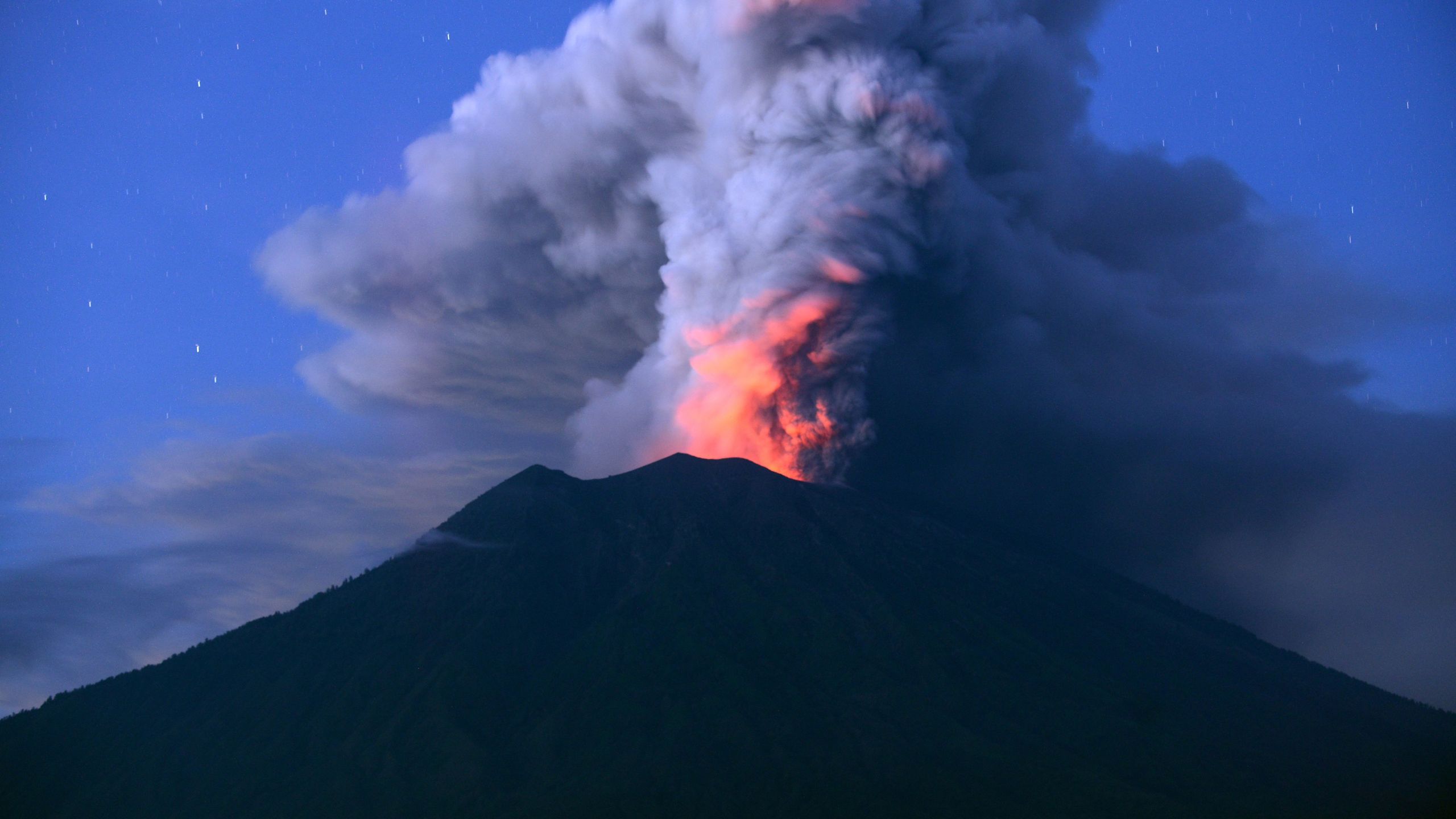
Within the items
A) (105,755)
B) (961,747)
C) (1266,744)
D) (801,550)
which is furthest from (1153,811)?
(105,755)

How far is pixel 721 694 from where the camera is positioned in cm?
6372

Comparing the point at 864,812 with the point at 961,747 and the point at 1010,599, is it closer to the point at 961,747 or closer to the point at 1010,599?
the point at 961,747

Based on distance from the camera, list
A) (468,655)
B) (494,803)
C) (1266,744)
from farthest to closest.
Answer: (468,655), (1266,744), (494,803)

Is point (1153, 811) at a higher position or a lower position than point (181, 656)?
lower

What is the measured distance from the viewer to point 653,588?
72688mm

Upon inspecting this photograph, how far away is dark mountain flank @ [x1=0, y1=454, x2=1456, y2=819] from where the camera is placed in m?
56.4

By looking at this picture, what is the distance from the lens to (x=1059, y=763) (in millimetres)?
56656

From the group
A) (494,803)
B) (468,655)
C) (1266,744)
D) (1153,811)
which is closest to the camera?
(1153,811)

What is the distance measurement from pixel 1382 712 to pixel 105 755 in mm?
76156

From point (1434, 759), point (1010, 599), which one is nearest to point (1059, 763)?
point (1010, 599)

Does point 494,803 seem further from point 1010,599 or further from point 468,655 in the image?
point 1010,599

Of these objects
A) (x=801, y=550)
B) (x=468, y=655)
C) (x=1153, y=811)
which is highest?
(x=801, y=550)

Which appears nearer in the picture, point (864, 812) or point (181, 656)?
point (864, 812)

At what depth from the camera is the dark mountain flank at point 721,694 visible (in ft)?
185
